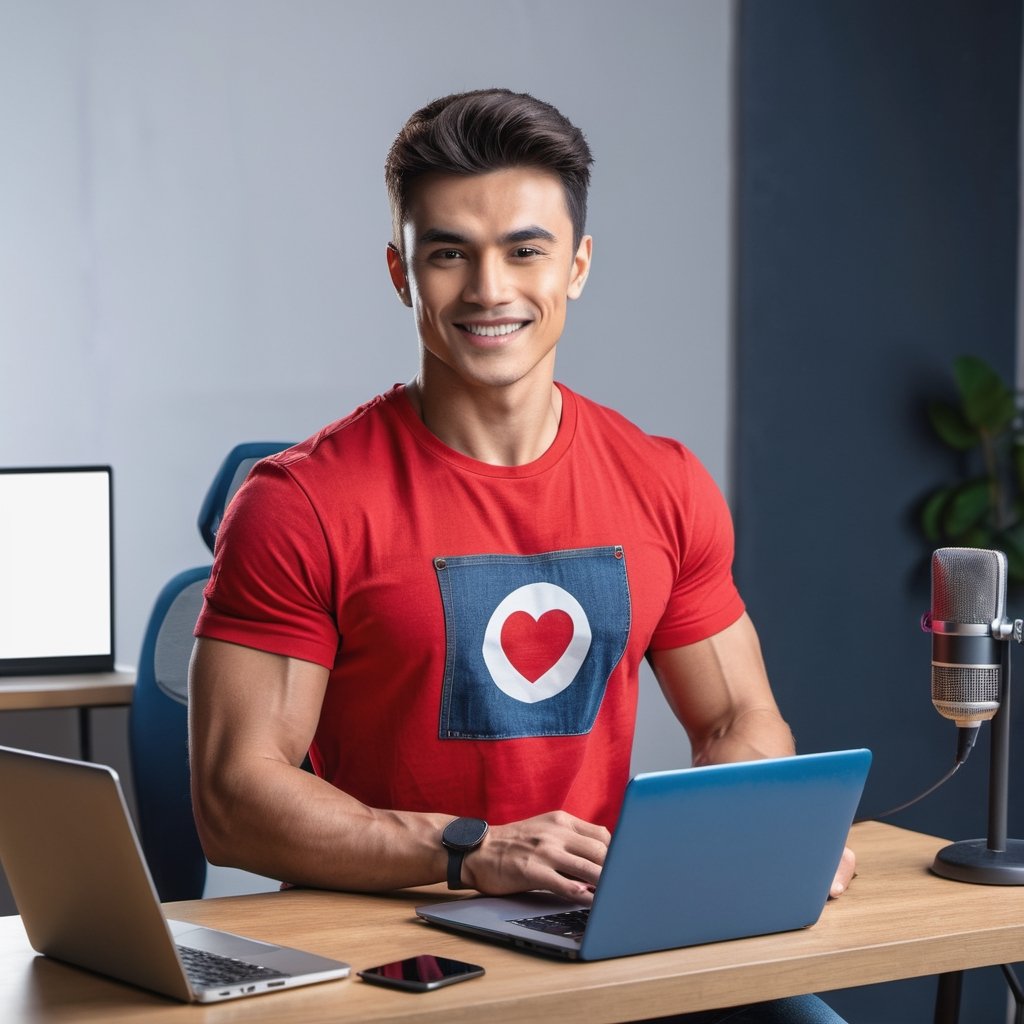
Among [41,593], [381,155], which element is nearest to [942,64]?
[381,155]

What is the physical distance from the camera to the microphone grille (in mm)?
1607

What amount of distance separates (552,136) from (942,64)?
2.28 metres

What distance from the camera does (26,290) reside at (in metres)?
3.26

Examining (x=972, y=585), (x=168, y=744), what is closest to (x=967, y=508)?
(x=168, y=744)

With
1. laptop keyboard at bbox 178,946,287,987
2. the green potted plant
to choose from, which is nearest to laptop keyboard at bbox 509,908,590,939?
laptop keyboard at bbox 178,946,287,987

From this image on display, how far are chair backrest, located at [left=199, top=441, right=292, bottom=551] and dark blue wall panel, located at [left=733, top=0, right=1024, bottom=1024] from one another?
1.62 m

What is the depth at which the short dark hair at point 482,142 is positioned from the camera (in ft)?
5.83

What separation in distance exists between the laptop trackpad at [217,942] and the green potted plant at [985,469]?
8.69ft

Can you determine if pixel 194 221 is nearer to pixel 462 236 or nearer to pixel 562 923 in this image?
pixel 462 236

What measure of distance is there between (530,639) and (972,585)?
0.48 meters

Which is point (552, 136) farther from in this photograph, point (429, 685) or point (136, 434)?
point (136, 434)

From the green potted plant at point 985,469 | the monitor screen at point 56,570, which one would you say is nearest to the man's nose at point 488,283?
the monitor screen at point 56,570

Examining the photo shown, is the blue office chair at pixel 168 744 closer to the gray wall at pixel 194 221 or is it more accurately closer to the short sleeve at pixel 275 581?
the gray wall at pixel 194 221

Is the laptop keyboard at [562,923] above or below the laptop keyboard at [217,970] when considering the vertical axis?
above
